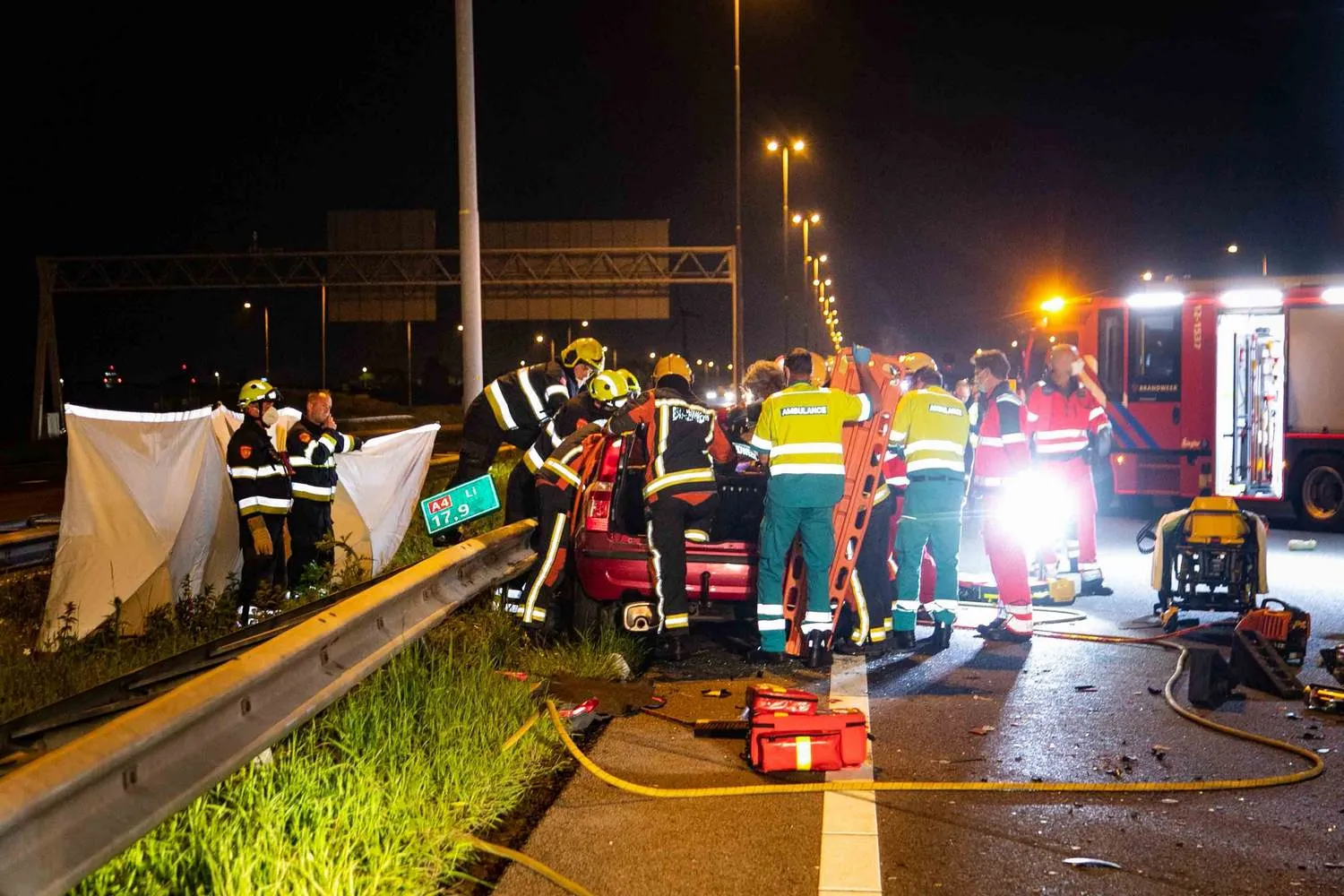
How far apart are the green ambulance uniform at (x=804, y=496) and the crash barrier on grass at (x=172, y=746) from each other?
10.1ft

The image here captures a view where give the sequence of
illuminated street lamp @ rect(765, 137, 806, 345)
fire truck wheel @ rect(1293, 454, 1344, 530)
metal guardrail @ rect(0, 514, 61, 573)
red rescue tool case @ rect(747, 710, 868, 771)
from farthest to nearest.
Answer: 1. illuminated street lamp @ rect(765, 137, 806, 345)
2. fire truck wheel @ rect(1293, 454, 1344, 530)
3. metal guardrail @ rect(0, 514, 61, 573)
4. red rescue tool case @ rect(747, 710, 868, 771)

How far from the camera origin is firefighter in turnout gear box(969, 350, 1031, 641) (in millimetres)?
8469

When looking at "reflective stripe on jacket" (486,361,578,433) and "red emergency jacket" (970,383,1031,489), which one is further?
"red emergency jacket" (970,383,1031,489)

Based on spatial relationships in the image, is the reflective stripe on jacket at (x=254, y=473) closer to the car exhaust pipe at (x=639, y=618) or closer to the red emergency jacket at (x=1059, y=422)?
the car exhaust pipe at (x=639, y=618)

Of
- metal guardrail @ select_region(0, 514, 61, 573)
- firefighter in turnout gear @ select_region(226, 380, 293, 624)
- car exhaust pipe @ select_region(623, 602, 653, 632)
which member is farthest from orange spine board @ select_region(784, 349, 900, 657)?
metal guardrail @ select_region(0, 514, 61, 573)

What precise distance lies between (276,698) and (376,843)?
55cm

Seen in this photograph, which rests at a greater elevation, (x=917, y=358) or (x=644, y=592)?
(x=917, y=358)

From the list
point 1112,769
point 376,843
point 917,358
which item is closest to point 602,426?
point 917,358

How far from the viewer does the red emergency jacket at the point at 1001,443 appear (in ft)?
29.9

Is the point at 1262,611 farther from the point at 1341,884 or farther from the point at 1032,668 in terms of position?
the point at 1341,884

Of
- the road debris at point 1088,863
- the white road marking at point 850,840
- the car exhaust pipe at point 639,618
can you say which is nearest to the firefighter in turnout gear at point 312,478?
the car exhaust pipe at point 639,618

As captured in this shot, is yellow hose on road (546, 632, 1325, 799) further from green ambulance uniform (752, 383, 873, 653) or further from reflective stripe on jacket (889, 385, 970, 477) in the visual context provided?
reflective stripe on jacket (889, 385, 970, 477)

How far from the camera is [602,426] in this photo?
26.2 feet

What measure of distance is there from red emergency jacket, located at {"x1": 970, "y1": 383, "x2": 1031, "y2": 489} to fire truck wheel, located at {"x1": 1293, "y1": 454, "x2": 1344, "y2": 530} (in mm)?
8599
